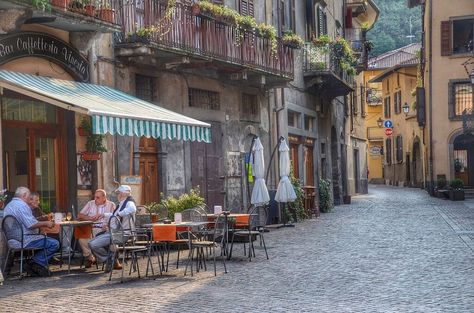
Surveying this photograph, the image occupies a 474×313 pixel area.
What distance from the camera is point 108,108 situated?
12469mm

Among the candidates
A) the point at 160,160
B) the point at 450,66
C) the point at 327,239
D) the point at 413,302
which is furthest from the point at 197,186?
the point at 450,66

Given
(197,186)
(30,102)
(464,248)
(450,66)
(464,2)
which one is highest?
(464,2)

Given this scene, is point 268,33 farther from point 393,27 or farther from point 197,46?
point 393,27

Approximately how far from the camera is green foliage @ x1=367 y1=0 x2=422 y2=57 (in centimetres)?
7144

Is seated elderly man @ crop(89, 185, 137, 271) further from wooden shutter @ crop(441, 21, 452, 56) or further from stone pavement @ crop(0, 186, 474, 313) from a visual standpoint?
wooden shutter @ crop(441, 21, 452, 56)

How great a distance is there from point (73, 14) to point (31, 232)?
373 cm

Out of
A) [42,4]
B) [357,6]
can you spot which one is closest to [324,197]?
[357,6]

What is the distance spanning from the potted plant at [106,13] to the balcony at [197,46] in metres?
1.25

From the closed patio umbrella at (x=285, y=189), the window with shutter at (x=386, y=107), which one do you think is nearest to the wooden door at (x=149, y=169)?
the closed patio umbrella at (x=285, y=189)

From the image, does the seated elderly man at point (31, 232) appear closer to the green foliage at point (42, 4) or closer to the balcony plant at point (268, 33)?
the green foliage at point (42, 4)

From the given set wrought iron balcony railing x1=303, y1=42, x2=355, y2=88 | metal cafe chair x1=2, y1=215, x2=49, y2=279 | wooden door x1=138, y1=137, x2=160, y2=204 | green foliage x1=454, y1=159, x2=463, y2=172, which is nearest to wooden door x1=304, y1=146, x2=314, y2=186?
wrought iron balcony railing x1=303, y1=42, x2=355, y2=88

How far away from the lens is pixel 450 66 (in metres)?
38.5

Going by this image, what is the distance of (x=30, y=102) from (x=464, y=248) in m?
A: 7.94

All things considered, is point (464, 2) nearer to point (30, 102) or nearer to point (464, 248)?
point (464, 248)
